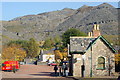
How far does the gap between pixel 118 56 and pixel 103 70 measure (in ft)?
14.3

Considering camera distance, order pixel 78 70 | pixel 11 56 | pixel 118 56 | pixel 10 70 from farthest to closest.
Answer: pixel 11 56 → pixel 10 70 → pixel 118 56 → pixel 78 70

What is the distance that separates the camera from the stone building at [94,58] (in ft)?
121

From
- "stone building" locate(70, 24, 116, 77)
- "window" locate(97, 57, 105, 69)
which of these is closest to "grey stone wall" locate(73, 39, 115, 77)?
"stone building" locate(70, 24, 116, 77)

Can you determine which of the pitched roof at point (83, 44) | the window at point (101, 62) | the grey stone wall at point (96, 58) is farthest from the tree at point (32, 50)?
the grey stone wall at point (96, 58)

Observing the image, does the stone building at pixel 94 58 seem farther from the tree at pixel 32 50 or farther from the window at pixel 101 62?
the tree at pixel 32 50

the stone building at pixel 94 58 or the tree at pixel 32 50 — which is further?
the tree at pixel 32 50

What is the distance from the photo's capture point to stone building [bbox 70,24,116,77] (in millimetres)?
36875

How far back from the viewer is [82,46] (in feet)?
125

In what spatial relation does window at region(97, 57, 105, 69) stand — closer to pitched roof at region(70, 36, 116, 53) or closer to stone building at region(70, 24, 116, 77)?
stone building at region(70, 24, 116, 77)

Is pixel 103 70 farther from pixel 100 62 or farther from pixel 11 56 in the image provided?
pixel 11 56

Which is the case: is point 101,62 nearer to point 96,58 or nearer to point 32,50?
point 96,58

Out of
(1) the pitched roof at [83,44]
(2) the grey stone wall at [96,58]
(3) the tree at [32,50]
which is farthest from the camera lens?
(3) the tree at [32,50]

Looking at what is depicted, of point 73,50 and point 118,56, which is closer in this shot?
point 73,50

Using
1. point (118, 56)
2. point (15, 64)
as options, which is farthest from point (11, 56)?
point (118, 56)
